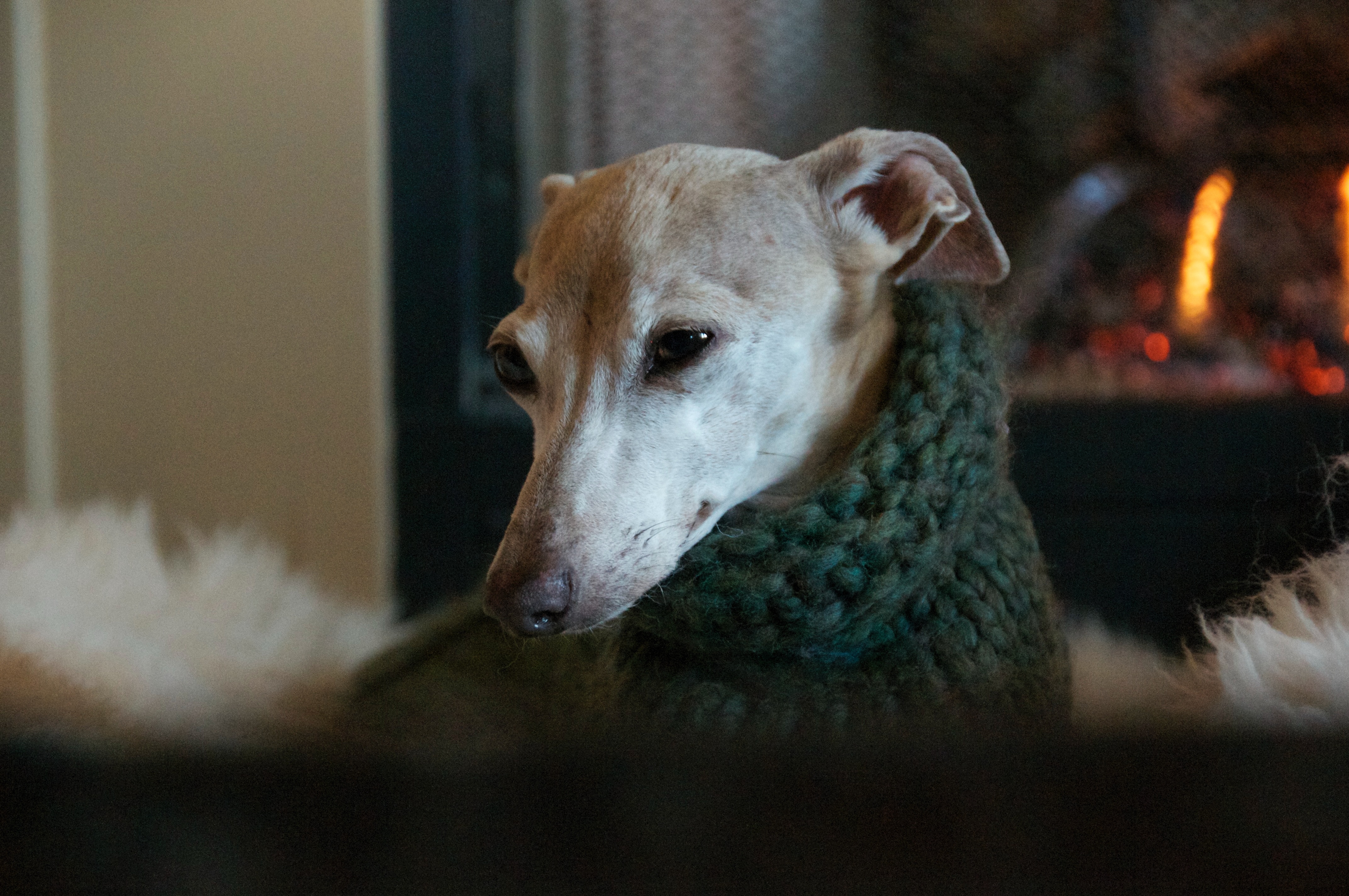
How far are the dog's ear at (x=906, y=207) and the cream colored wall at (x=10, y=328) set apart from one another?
0.53 m

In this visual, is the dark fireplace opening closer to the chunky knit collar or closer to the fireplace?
the fireplace

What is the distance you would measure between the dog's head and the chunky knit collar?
40 mm

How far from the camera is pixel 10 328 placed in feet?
1.94

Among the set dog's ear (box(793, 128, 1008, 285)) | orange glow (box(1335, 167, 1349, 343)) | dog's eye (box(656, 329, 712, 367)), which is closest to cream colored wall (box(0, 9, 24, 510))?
dog's eye (box(656, 329, 712, 367))

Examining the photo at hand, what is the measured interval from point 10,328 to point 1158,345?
38.2 inches

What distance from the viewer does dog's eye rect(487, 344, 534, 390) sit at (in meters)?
0.54

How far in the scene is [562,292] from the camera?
52 centimetres

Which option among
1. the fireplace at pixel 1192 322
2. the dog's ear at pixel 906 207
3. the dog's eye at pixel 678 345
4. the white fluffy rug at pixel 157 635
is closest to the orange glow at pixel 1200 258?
the fireplace at pixel 1192 322

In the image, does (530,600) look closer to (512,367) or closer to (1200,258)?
(512,367)

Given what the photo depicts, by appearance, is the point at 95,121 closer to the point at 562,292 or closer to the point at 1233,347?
the point at 562,292

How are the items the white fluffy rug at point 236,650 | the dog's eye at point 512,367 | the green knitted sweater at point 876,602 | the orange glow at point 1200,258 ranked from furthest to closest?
the orange glow at point 1200,258 → the dog's eye at point 512,367 → the green knitted sweater at point 876,602 → the white fluffy rug at point 236,650

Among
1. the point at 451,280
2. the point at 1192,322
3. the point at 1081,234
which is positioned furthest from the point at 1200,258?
the point at 451,280

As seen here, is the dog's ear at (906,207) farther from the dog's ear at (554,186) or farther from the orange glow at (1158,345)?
the orange glow at (1158,345)

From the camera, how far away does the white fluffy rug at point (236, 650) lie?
25cm
